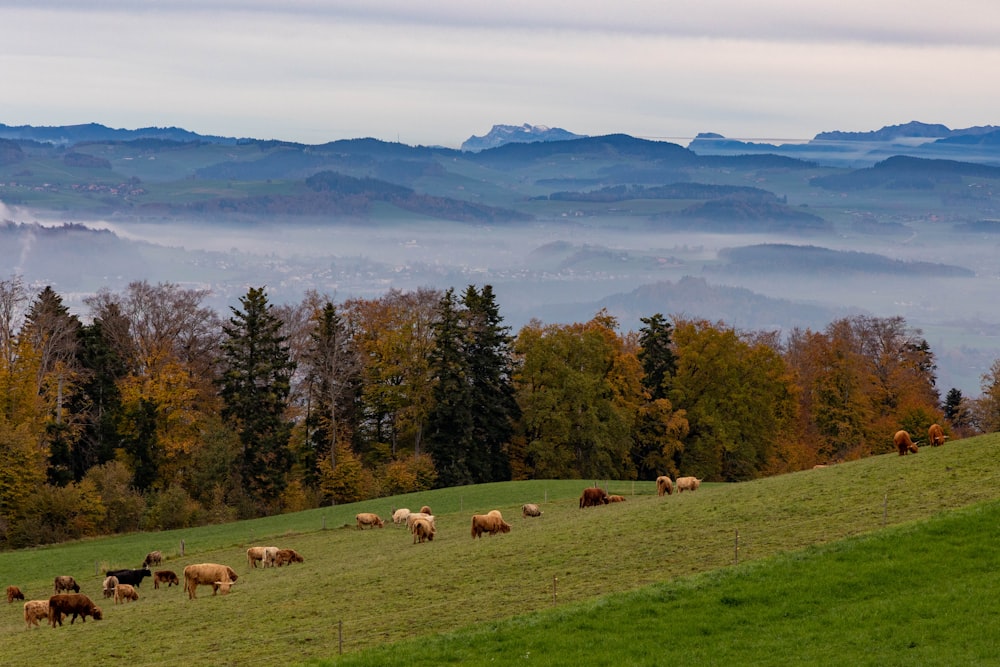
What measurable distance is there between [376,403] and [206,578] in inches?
1656

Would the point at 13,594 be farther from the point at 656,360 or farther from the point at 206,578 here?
the point at 656,360

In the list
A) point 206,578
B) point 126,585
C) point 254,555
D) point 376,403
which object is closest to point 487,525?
point 254,555

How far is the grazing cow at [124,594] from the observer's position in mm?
37812

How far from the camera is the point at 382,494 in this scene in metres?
72.5

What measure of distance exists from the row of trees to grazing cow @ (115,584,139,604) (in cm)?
2766

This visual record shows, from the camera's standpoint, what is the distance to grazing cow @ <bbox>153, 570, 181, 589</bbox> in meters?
40.8

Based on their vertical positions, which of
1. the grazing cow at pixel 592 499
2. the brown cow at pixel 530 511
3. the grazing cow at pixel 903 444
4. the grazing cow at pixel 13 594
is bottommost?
the grazing cow at pixel 13 594

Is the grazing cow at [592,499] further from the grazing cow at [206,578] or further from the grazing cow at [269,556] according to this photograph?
the grazing cow at [206,578]

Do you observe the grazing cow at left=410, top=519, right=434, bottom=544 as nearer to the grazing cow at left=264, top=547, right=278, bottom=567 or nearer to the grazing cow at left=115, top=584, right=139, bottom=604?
the grazing cow at left=264, top=547, right=278, bottom=567

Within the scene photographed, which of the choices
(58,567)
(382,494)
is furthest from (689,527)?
(382,494)

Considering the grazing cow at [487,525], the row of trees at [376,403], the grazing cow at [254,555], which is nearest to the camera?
the grazing cow at [487,525]

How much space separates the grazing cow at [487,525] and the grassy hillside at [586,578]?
26.8 inches

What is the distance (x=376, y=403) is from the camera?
7906 cm

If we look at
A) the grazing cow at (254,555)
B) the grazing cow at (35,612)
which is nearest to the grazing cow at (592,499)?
the grazing cow at (254,555)
